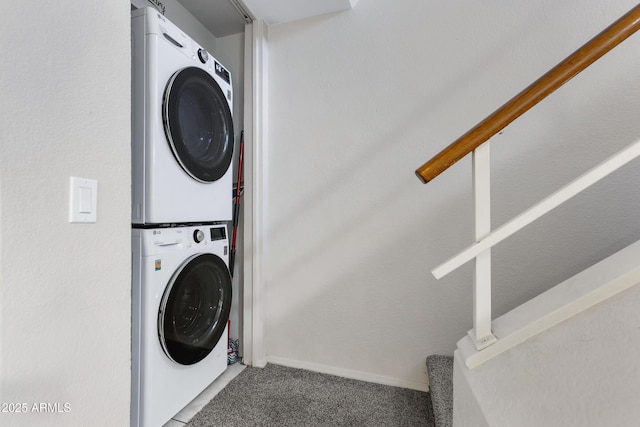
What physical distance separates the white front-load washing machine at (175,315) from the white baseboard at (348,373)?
445 millimetres

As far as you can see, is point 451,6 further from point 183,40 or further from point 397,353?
point 397,353

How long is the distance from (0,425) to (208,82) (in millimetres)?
1502

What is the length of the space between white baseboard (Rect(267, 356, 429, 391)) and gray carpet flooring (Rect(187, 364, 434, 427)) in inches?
1.1

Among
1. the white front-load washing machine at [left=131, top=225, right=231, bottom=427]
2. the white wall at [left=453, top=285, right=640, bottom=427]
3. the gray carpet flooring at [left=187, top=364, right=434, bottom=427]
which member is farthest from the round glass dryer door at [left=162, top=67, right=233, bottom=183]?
the white wall at [left=453, top=285, right=640, bottom=427]

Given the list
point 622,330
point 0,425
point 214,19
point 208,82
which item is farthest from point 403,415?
point 214,19

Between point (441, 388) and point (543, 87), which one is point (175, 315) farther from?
point (543, 87)

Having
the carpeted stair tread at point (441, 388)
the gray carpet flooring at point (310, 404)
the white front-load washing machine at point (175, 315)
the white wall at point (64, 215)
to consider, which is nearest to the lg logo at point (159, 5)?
the white wall at point (64, 215)

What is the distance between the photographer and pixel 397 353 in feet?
5.52

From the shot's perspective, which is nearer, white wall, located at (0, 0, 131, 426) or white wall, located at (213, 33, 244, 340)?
white wall, located at (0, 0, 131, 426)

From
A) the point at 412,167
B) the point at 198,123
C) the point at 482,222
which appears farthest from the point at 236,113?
the point at 482,222

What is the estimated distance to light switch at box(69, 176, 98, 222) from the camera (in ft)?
2.48

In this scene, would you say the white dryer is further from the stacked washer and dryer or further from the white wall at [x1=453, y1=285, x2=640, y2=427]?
the white wall at [x1=453, y1=285, x2=640, y2=427]

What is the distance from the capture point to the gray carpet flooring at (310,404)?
1383mm

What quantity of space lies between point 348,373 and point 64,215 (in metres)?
1.69
